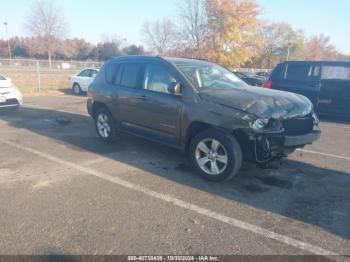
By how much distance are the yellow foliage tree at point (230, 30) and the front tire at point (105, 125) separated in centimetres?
2873

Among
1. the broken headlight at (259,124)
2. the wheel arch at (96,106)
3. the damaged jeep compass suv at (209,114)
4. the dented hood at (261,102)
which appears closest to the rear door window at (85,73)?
the wheel arch at (96,106)

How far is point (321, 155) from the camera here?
232 inches

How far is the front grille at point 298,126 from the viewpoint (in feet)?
14.1

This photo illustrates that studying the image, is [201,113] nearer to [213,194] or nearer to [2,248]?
[213,194]

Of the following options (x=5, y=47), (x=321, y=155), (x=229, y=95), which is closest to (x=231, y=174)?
(x=229, y=95)

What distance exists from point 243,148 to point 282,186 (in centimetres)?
81

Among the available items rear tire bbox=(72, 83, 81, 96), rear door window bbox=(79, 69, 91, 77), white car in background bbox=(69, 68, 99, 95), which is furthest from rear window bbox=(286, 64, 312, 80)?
rear tire bbox=(72, 83, 81, 96)

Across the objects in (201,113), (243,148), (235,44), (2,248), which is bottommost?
(2,248)

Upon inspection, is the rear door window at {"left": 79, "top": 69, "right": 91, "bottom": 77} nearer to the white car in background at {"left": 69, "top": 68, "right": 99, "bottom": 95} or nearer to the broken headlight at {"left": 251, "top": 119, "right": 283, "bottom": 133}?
the white car in background at {"left": 69, "top": 68, "right": 99, "bottom": 95}

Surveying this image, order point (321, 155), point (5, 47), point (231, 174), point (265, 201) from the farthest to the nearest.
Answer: point (5, 47) < point (321, 155) < point (231, 174) < point (265, 201)

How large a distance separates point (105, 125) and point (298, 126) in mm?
3945

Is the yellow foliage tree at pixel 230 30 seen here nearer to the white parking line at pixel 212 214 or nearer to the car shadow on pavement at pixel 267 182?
the car shadow on pavement at pixel 267 182

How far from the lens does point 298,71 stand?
30.0ft

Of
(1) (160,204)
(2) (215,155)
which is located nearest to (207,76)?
(2) (215,155)
